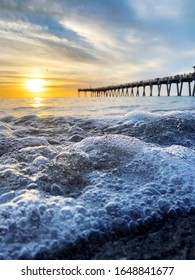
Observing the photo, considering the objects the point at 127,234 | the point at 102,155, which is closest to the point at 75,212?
the point at 127,234

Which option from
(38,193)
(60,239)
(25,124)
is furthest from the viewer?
(25,124)

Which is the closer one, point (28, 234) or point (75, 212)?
point (28, 234)

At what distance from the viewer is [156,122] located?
510cm

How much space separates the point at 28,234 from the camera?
184cm

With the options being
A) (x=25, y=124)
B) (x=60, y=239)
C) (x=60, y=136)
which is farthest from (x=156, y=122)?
(x=60, y=239)

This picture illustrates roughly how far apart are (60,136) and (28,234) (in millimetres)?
2962

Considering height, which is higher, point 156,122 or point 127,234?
point 156,122

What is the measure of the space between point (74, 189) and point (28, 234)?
0.66m

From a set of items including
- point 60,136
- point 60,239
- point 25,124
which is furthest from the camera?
point 25,124
